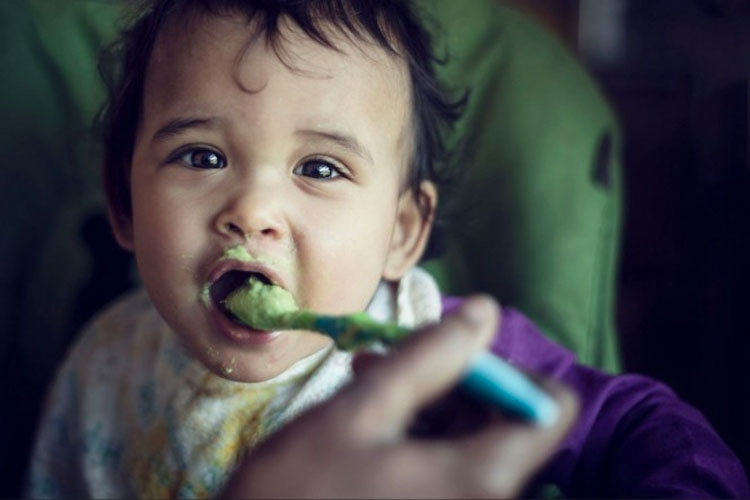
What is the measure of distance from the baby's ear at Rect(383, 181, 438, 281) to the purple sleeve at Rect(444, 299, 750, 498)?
0.14 m

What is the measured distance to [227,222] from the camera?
0.77 meters

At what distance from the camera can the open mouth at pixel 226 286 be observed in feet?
2.61

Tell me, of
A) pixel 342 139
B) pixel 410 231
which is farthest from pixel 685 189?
pixel 342 139

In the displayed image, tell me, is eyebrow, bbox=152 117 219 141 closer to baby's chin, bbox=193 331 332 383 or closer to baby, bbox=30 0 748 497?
baby, bbox=30 0 748 497

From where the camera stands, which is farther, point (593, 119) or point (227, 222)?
point (593, 119)

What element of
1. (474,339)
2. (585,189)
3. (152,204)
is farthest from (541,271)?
(474,339)

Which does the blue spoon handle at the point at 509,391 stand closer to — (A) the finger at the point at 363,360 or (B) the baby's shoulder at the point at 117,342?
(A) the finger at the point at 363,360

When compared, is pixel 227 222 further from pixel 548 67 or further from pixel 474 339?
pixel 548 67

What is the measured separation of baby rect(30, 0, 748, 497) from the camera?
79 cm

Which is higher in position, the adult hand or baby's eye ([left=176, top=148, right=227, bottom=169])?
baby's eye ([left=176, top=148, right=227, bottom=169])

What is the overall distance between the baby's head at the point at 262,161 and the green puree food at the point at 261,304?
0.06ft

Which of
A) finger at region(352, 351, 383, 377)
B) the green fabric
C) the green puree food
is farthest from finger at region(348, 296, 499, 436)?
the green fabric

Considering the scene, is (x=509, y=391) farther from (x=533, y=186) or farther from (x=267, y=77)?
(x=533, y=186)

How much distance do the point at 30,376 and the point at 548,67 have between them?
0.88 metres
